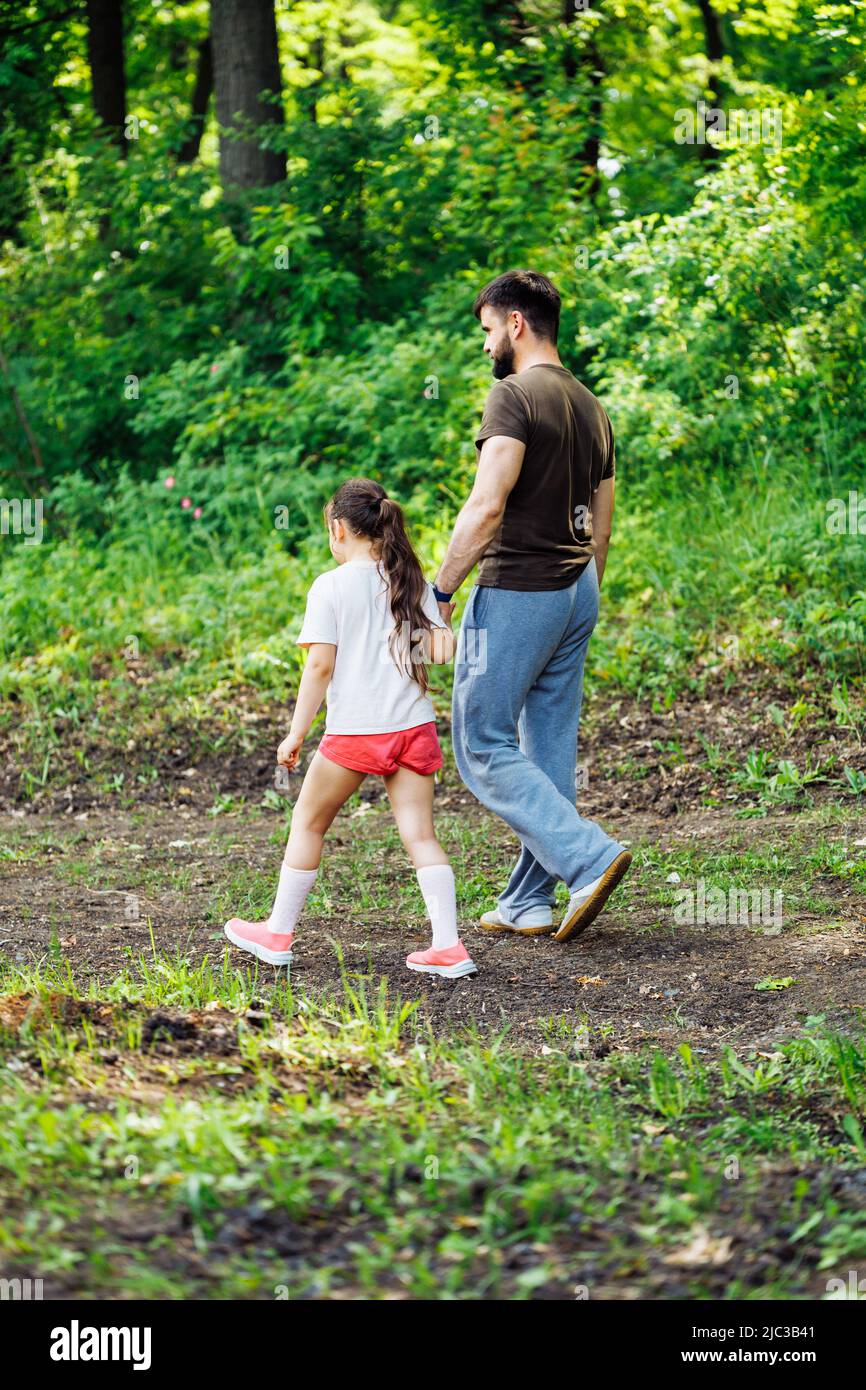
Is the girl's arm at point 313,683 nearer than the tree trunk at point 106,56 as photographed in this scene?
Yes

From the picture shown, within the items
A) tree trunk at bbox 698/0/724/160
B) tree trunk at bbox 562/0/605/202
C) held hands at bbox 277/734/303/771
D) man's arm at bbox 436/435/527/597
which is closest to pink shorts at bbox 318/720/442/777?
held hands at bbox 277/734/303/771

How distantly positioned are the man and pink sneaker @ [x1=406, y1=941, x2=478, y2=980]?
0.42m

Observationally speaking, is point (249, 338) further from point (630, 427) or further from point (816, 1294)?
point (816, 1294)

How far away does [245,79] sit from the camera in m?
12.0

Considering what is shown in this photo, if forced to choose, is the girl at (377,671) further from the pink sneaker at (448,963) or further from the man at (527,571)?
the man at (527,571)

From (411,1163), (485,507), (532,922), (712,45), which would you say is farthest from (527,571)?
(712,45)

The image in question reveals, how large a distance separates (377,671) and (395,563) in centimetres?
35

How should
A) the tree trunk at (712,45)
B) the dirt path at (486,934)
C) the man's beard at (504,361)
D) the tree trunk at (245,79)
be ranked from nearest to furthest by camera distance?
1. the dirt path at (486,934)
2. the man's beard at (504,361)
3. the tree trunk at (245,79)
4. the tree trunk at (712,45)

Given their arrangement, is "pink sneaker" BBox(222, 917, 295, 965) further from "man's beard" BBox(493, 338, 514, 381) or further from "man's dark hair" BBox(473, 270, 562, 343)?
"man's dark hair" BBox(473, 270, 562, 343)

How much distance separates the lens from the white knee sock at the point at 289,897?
15.3ft

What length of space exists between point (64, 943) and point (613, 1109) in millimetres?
2434

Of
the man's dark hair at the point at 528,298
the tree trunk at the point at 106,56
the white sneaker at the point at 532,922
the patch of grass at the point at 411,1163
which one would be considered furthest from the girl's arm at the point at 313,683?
the tree trunk at the point at 106,56

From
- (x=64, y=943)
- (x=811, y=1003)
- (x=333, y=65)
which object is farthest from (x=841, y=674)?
(x=333, y=65)

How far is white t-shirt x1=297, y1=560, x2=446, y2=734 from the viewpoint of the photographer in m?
4.46
